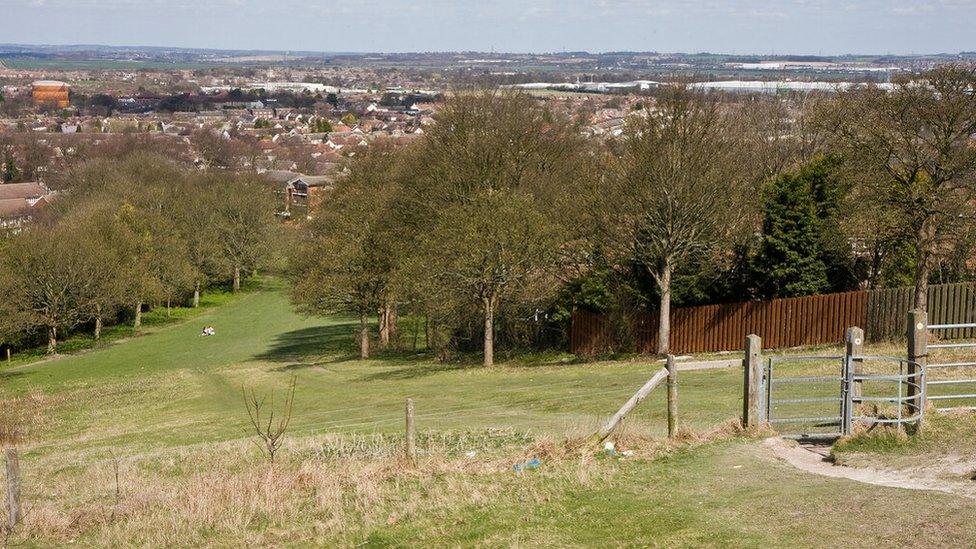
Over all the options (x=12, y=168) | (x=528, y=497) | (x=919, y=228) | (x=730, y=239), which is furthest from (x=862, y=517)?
(x=12, y=168)

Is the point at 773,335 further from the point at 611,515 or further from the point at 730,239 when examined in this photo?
the point at 611,515

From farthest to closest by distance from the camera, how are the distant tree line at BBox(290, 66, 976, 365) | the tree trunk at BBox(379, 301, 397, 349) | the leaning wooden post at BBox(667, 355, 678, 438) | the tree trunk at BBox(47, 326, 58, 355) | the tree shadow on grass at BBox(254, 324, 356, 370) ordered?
the tree trunk at BBox(47, 326, 58, 355) < the tree trunk at BBox(379, 301, 397, 349) < the tree shadow on grass at BBox(254, 324, 356, 370) < the distant tree line at BBox(290, 66, 976, 365) < the leaning wooden post at BBox(667, 355, 678, 438)

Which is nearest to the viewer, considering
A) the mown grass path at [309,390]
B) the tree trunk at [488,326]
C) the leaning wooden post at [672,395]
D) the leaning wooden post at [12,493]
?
the leaning wooden post at [12,493]

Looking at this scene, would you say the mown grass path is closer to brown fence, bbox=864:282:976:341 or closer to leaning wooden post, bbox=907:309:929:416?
leaning wooden post, bbox=907:309:929:416

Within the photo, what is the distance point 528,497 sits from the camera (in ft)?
47.0

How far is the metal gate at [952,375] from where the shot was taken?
57.2 ft

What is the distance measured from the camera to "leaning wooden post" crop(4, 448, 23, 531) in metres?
15.2

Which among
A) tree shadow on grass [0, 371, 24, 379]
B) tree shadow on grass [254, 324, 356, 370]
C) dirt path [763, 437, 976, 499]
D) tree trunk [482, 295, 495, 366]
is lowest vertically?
tree shadow on grass [0, 371, 24, 379]

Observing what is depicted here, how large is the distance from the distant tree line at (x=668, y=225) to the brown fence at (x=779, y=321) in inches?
33.0

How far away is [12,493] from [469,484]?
7.09 metres

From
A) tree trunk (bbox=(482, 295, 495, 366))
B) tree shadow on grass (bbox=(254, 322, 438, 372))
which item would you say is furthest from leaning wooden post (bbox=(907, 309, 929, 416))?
tree shadow on grass (bbox=(254, 322, 438, 372))

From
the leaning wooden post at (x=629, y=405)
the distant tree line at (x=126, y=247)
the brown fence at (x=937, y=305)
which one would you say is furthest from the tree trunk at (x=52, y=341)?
the leaning wooden post at (x=629, y=405)

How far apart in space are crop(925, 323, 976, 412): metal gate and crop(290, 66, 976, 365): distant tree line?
5.12 metres

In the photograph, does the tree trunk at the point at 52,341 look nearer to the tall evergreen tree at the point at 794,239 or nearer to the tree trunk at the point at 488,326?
the tree trunk at the point at 488,326
